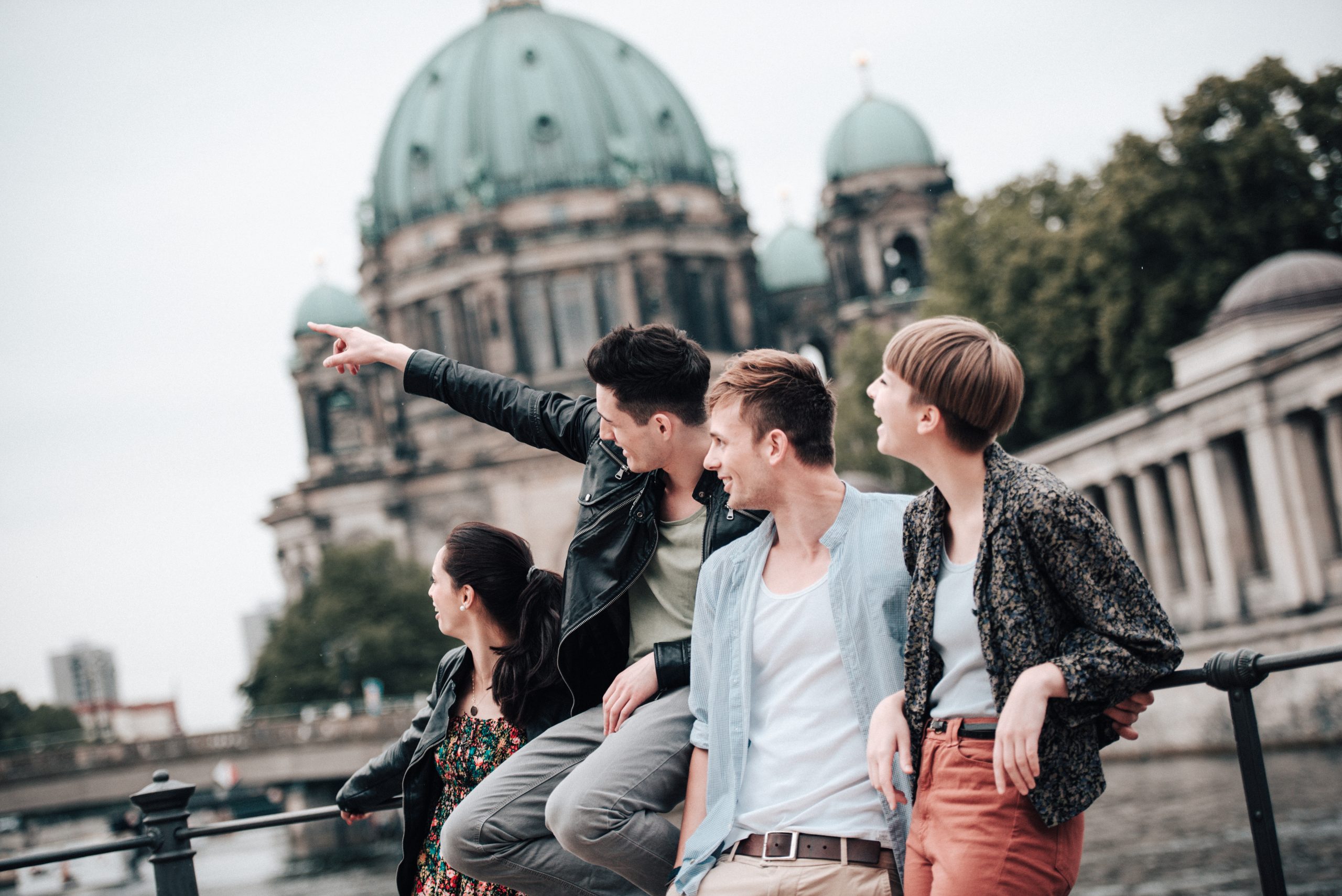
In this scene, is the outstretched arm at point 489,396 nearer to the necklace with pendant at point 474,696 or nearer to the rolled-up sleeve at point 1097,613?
the necklace with pendant at point 474,696

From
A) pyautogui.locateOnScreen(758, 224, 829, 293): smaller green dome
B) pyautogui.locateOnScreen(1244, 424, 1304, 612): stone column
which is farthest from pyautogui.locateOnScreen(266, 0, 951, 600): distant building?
pyautogui.locateOnScreen(1244, 424, 1304, 612): stone column

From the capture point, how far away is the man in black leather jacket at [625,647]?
14.4 feet

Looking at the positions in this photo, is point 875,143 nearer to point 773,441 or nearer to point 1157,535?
point 1157,535

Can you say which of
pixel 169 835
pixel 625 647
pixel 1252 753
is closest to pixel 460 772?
pixel 625 647

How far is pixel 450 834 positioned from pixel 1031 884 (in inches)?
69.2

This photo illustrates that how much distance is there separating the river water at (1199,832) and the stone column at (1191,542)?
4.33 m

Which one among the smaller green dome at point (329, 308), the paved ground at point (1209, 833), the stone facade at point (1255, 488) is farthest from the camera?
the smaller green dome at point (329, 308)

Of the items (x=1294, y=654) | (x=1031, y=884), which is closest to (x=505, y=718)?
(x=1031, y=884)

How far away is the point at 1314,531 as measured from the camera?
89.0ft

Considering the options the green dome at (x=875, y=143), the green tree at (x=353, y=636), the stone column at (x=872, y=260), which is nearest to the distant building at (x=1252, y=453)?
the green tree at (x=353, y=636)

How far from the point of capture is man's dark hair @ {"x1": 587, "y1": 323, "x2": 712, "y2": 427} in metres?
4.65

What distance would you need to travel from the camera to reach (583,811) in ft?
13.9

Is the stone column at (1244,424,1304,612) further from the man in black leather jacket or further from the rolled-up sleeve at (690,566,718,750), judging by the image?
the rolled-up sleeve at (690,566,718,750)

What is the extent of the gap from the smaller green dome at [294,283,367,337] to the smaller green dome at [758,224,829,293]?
18794 millimetres
